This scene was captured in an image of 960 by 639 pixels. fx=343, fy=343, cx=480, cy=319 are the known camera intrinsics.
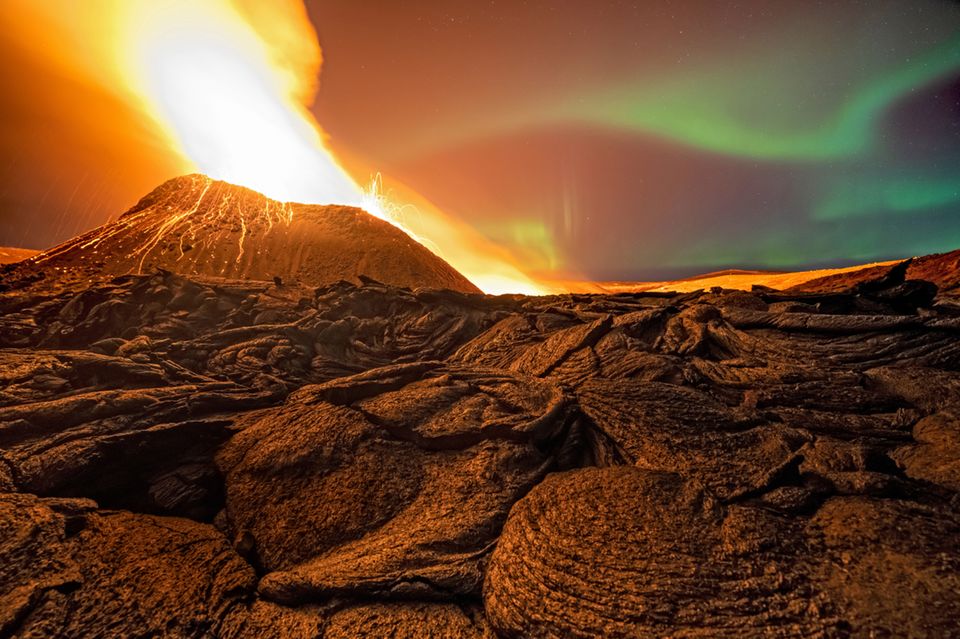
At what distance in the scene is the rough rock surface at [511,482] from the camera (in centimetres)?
433

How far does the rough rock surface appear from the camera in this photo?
4.33 m

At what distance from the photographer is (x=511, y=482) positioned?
6621 mm

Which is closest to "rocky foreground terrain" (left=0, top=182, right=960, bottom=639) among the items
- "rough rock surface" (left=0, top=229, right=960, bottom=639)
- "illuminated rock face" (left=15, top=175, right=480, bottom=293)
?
"rough rock surface" (left=0, top=229, right=960, bottom=639)

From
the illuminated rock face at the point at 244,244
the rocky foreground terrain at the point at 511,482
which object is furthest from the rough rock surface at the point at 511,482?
the illuminated rock face at the point at 244,244

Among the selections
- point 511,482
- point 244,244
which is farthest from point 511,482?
point 244,244

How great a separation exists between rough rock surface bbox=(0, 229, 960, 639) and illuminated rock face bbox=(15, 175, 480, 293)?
26923 mm

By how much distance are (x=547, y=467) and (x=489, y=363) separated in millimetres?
5062

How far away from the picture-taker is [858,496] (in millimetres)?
5121

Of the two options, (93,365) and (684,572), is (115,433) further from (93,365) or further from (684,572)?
(684,572)

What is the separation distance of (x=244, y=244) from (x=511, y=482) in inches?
1794

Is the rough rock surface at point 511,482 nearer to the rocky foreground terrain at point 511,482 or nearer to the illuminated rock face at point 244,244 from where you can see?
the rocky foreground terrain at point 511,482

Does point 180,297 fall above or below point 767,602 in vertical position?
above

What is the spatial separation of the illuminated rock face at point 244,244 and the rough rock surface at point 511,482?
26.9 m

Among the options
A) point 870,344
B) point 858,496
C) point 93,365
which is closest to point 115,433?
point 93,365
